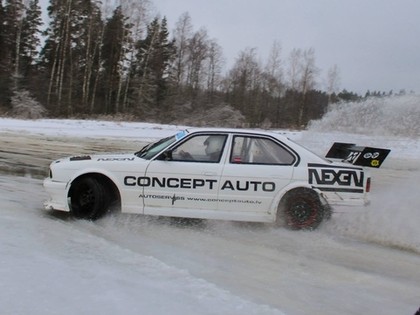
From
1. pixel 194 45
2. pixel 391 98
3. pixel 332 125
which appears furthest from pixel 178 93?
pixel 391 98

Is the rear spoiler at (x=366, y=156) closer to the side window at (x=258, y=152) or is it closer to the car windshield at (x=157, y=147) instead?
the side window at (x=258, y=152)

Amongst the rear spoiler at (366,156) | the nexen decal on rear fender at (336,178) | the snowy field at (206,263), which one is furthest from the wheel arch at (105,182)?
the rear spoiler at (366,156)

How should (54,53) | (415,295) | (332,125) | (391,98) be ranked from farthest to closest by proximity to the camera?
(54,53)
(332,125)
(391,98)
(415,295)

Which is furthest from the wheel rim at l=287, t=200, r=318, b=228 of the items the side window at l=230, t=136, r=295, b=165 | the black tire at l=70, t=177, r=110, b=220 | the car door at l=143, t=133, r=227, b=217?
the black tire at l=70, t=177, r=110, b=220

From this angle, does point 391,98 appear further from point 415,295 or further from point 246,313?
point 246,313

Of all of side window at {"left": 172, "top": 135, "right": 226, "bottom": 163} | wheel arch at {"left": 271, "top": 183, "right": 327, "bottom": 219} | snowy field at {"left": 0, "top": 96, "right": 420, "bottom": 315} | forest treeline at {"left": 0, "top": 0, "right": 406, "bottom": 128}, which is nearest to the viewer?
snowy field at {"left": 0, "top": 96, "right": 420, "bottom": 315}

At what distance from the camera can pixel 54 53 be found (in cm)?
4994

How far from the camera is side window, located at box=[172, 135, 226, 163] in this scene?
6547 millimetres

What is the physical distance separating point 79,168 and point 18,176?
3.95 m

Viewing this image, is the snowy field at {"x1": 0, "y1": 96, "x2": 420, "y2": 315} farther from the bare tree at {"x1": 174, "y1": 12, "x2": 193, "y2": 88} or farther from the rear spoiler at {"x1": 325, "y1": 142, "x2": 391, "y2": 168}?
the bare tree at {"x1": 174, "y1": 12, "x2": 193, "y2": 88}

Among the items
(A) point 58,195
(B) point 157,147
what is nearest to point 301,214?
(B) point 157,147

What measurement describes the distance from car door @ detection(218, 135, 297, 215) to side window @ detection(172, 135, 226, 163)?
0.20 metres

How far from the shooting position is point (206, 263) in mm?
4973

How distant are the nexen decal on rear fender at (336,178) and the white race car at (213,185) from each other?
14 mm
